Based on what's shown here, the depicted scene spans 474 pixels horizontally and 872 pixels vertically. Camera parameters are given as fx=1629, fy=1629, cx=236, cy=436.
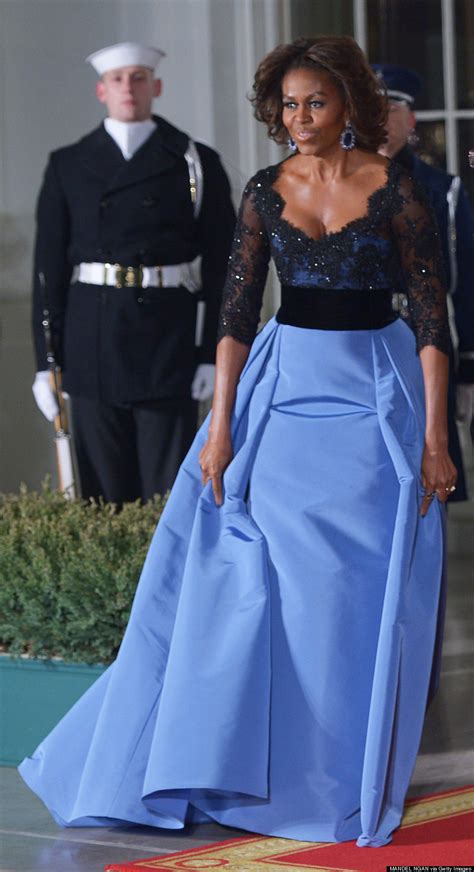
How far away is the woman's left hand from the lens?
11.2 feet

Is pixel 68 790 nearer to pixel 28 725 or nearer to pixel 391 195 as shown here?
pixel 28 725

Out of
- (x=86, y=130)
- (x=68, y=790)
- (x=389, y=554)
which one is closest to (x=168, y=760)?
(x=68, y=790)

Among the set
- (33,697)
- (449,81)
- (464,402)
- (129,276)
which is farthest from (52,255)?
(449,81)

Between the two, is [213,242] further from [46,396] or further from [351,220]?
[351,220]

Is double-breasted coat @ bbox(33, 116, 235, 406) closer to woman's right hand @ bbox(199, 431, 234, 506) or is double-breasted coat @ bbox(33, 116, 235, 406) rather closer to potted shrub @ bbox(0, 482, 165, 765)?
potted shrub @ bbox(0, 482, 165, 765)

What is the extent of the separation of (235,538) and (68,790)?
673mm

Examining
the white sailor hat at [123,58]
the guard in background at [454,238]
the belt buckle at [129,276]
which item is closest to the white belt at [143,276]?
the belt buckle at [129,276]

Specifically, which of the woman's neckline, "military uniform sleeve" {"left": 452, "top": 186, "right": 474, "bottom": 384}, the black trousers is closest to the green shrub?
the black trousers

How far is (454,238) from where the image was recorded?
4.76 m

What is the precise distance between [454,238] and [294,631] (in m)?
1.80

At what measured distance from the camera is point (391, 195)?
3428 mm

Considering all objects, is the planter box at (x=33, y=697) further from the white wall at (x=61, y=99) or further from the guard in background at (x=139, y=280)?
the white wall at (x=61, y=99)

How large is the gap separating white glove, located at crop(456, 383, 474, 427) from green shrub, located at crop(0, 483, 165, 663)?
42.5 inches

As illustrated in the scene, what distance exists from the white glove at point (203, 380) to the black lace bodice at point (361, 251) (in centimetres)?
136
